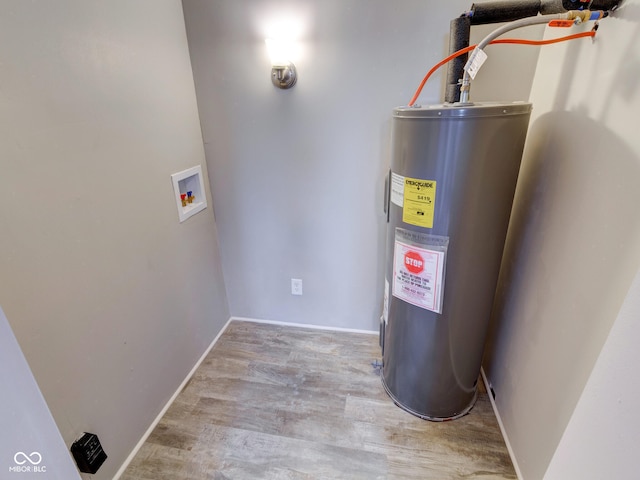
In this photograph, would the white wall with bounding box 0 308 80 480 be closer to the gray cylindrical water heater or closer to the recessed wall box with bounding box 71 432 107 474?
the recessed wall box with bounding box 71 432 107 474

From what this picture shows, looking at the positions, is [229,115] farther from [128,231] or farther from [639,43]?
[639,43]

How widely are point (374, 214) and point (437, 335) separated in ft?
2.44

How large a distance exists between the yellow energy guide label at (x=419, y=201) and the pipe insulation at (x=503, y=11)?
25.5 inches

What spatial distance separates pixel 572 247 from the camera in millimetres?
1037

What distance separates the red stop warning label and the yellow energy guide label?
124 millimetres

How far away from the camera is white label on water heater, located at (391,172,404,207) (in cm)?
124

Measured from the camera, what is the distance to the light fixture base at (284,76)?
158cm

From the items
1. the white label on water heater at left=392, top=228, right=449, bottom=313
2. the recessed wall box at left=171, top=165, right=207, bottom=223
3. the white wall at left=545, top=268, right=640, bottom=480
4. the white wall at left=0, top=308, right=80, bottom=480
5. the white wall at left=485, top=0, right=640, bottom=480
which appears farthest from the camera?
the recessed wall box at left=171, top=165, right=207, bottom=223

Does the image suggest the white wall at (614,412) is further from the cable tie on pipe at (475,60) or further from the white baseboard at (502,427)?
the cable tie on pipe at (475,60)

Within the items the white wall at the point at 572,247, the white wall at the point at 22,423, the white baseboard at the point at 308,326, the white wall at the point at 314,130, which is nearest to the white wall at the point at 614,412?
the white wall at the point at 572,247

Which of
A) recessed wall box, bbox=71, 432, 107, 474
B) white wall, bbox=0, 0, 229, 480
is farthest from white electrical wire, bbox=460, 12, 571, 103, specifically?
recessed wall box, bbox=71, 432, 107, 474

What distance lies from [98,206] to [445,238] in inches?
51.4

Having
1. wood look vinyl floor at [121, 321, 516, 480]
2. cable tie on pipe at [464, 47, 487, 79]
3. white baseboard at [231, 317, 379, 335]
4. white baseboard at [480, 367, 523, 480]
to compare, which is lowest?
wood look vinyl floor at [121, 321, 516, 480]

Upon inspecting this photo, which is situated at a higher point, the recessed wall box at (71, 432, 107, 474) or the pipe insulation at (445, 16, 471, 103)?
the pipe insulation at (445, 16, 471, 103)
